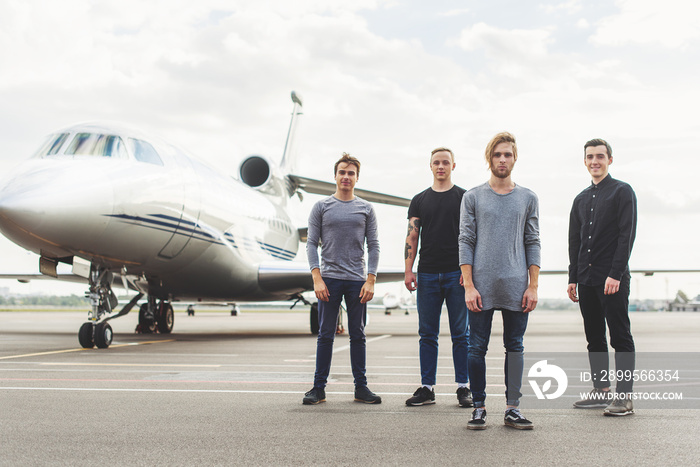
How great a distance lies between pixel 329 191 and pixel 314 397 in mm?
15459

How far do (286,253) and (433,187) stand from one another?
539 inches

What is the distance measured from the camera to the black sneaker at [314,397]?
16.4ft

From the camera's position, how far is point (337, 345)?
12.0m

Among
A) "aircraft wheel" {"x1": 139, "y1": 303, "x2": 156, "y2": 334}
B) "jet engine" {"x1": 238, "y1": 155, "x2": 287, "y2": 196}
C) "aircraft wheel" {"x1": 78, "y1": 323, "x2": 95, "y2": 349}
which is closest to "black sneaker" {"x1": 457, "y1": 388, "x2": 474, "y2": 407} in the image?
"aircraft wheel" {"x1": 78, "y1": 323, "x2": 95, "y2": 349}

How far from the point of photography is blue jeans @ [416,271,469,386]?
5113mm

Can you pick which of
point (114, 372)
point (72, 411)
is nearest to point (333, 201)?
point (72, 411)

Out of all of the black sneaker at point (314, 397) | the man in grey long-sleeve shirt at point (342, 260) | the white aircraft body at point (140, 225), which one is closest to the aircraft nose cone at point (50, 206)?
the white aircraft body at point (140, 225)

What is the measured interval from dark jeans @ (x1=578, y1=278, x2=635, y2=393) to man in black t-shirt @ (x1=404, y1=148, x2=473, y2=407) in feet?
3.19

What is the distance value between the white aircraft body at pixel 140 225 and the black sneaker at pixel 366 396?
5627 millimetres

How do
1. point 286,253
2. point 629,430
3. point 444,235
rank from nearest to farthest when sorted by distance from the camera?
point 629,430 < point 444,235 < point 286,253

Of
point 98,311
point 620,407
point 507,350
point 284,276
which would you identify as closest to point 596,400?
point 620,407

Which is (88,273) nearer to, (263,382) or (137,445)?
(263,382)

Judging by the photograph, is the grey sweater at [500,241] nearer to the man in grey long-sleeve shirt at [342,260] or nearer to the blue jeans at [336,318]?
the man in grey long-sleeve shirt at [342,260]

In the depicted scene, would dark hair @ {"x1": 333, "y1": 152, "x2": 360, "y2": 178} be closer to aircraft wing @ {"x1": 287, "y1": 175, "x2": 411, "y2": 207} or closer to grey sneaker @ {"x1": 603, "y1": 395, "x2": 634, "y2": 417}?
grey sneaker @ {"x1": 603, "y1": 395, "x2": 634, "y2": 417}
